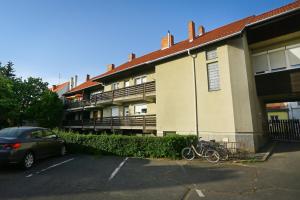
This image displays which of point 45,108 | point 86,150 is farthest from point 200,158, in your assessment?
point 45,108

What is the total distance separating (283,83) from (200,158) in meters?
7.39

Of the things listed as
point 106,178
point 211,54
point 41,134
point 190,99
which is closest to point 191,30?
point 211,54

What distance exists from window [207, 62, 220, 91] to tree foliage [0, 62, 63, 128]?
2469cm

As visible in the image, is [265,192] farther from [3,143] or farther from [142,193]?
[3,143]

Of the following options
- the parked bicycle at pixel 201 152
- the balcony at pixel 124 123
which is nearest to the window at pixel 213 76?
the parked bicycle at pixel 201 152

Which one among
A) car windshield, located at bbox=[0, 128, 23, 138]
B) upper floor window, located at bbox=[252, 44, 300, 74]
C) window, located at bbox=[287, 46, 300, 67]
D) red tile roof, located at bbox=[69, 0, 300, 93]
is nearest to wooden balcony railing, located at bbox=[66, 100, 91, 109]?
red tile roof, located at bbox=[69, 0, 300, 93]

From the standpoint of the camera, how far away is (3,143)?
28.1ft

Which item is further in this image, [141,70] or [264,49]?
[141,70]

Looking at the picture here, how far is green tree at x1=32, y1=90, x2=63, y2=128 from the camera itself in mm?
30114

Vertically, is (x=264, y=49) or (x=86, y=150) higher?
(x=264, y=49)

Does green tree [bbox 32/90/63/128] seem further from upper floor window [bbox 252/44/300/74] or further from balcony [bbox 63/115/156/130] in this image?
upper floor window [bbox 252/44/300/74]

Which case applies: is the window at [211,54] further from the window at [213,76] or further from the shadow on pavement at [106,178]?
the shadow on pavement at [106,178]

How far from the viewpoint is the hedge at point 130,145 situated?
11164 millimetres

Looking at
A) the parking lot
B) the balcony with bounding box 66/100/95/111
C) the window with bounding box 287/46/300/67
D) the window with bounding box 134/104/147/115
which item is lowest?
the parking lot
